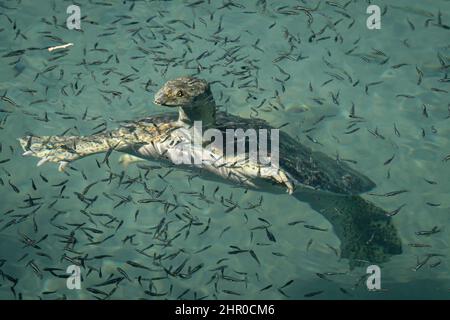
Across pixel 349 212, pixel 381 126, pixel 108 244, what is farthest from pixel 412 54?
pixel 108 244

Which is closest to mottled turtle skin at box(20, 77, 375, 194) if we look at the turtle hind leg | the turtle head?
the turtle head

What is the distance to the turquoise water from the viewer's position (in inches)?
333

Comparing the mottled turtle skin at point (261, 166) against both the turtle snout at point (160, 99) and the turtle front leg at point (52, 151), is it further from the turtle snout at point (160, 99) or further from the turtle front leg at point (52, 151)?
the turtle snout at point (160, 99)

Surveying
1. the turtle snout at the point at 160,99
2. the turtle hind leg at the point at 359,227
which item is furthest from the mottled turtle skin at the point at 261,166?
the turtle snout at the point at 160,99

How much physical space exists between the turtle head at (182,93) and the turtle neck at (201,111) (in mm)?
36

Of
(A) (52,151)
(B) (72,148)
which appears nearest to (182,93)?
(B) (72,148)

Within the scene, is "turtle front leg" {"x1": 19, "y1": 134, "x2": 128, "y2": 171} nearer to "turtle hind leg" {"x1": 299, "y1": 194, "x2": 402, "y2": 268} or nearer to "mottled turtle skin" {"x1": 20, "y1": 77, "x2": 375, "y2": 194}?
"mottled turtle skin" {"x1": 20, "y1": 77, "x2": 375, "y2": 194}

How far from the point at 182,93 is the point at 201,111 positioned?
643 mm

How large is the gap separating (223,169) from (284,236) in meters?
2.01

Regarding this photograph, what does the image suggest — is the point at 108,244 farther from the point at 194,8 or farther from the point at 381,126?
the point at 194,8

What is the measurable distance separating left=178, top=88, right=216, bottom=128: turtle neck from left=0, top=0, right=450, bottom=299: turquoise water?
3.31ft

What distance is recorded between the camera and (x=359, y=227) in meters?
9.16

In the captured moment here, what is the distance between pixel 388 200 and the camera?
970cm
